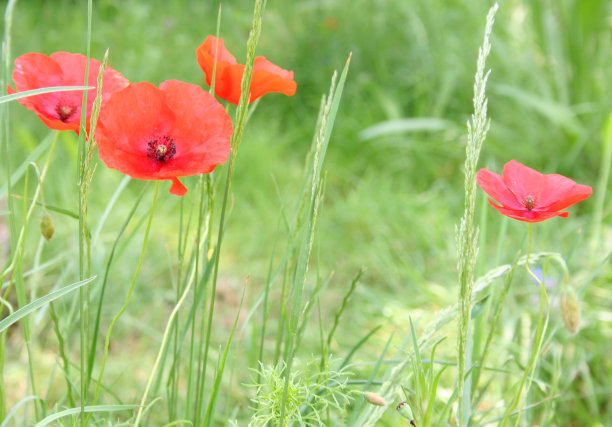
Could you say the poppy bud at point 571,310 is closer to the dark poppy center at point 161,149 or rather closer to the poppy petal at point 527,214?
the poppy petal at point 527,214

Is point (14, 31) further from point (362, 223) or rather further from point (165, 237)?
point (362, 223)

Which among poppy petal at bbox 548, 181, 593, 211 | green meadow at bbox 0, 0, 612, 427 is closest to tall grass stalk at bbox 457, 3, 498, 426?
green meadow at bbox 0, 0, 612, 427

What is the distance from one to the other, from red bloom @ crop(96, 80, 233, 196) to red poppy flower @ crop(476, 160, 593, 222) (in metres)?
0.26

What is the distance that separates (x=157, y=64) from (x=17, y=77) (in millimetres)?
2683

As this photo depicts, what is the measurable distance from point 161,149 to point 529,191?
15.0 inches

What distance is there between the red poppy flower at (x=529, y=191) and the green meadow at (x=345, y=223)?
0.24 feet

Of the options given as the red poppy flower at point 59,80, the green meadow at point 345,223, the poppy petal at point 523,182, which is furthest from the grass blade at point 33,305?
the poppy petal at point 523,182

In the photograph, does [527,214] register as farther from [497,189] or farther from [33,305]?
[33,305]

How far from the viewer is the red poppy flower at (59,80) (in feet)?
2.40

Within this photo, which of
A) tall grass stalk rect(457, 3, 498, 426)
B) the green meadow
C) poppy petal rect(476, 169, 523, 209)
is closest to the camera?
tall grass stalk rect(457, 3, 498, 426)

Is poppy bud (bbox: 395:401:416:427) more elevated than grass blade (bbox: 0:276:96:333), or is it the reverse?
grass blade (bbox: 0:276:96:333)

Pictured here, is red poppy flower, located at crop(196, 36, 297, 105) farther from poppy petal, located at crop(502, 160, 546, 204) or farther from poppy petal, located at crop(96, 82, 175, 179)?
poppy petal, located at crop(502, 160, 546, 204)

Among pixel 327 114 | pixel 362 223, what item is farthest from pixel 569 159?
pixel 327 114

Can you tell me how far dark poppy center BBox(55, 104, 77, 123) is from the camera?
74 cm
